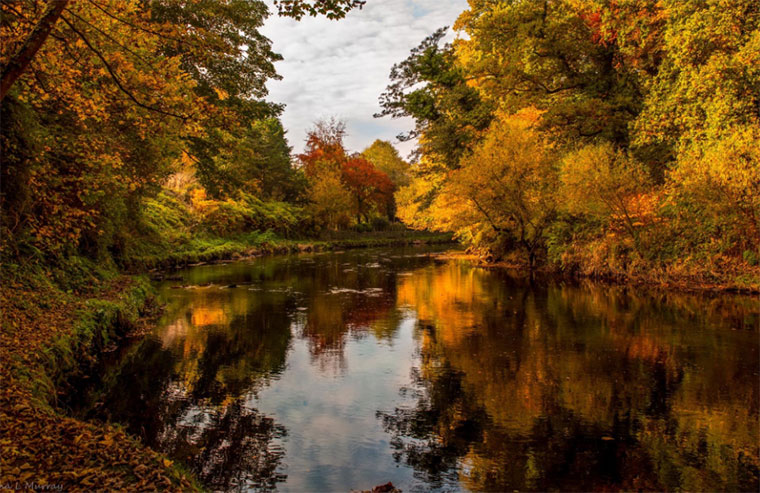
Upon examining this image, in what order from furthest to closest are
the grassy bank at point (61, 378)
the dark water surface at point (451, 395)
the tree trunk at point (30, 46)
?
the dark water surface at point (451, 395) → the tree trunk at point (30, 46) → the grassy bank at point (61, 378)

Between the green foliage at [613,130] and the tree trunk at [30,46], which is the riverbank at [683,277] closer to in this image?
the green foliage at [613,130]

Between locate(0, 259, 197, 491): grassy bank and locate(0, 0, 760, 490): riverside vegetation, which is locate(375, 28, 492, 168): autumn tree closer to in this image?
locate(0, 0, 760, 490): riverside vegetation

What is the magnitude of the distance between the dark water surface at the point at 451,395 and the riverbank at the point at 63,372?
0.70 m

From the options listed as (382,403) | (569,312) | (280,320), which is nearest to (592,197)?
(569,312)

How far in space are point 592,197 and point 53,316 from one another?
56.2 ft

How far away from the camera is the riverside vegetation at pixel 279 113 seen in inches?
267

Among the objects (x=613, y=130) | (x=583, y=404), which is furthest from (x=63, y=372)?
(x=613, y=130)

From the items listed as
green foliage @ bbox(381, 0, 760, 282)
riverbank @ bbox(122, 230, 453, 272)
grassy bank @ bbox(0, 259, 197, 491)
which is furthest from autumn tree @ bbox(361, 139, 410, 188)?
grassy bank @ bbox(0, 259, 197, 491)

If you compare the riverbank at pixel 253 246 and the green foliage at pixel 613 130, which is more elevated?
the green foliage at pixel 613 130

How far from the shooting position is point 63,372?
758 centimetres

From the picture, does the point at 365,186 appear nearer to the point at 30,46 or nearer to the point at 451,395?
the point at 451,395

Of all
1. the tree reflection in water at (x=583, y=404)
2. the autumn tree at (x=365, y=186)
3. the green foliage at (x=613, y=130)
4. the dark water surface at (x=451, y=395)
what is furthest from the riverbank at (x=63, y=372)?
the autumn tree at (x=365, y=186)

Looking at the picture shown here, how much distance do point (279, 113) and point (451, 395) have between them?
63.0ft

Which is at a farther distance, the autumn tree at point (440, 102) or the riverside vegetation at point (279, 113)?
the autumn tree at point (440, 102)
